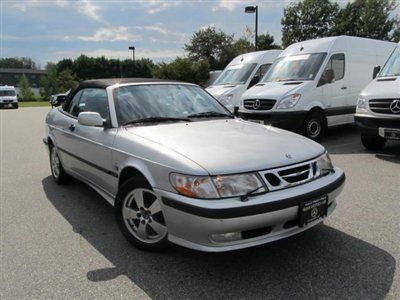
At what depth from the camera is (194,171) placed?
3031 mm

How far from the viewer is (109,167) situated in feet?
13.6

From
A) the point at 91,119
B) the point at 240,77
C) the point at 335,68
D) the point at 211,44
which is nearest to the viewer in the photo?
the point at 91,119

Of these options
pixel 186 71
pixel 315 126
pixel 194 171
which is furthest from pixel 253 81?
pixel 186 71

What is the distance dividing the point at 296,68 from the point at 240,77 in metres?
2.82

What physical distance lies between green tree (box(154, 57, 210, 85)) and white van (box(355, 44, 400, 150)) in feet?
66.6

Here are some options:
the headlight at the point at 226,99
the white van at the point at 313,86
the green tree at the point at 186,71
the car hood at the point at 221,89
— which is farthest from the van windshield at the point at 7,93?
the white van at the point at 313,86

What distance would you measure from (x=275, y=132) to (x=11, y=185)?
429 centimetres

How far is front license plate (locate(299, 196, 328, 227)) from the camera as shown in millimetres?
3170

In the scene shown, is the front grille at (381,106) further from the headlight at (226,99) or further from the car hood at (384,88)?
the headlight at (226,99)

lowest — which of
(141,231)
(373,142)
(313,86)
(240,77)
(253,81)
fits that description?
(141,231)

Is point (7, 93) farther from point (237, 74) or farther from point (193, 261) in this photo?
point (193, 261)

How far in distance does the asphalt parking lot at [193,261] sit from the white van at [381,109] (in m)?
2.16

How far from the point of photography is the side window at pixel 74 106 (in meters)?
5.49

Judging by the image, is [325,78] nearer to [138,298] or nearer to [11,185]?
[11,185]
